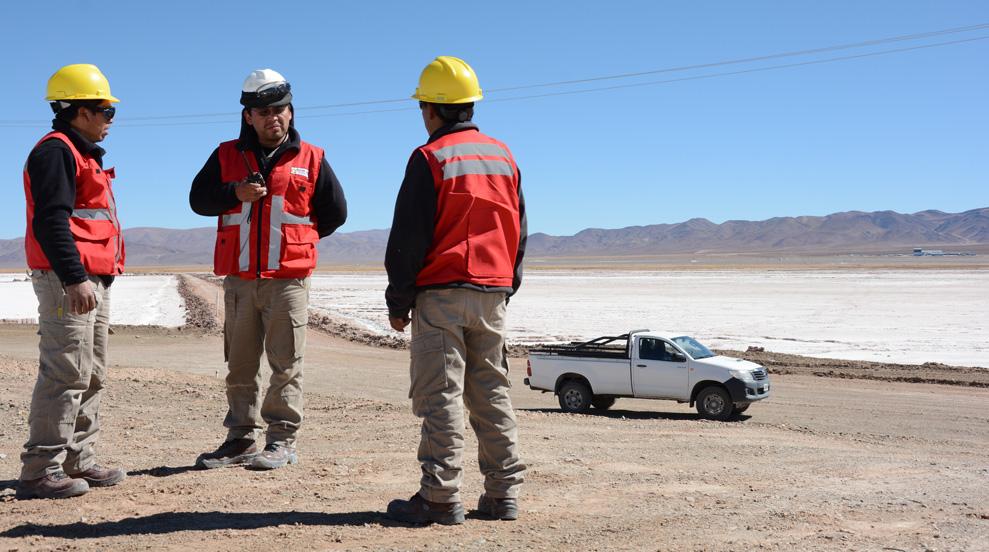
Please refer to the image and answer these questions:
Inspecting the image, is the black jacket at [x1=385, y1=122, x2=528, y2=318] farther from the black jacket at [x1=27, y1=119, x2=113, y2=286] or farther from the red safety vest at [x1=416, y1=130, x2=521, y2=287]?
the black jacket at [x1=27, y1=119, x2=113, y2=286]

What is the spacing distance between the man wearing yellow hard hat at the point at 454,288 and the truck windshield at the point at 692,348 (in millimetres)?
10497

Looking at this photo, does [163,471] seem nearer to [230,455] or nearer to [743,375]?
[230,455]

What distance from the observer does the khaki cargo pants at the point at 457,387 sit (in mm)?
4848

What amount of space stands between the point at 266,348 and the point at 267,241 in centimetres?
71

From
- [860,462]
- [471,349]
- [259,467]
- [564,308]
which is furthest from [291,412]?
Answer: [564,308]

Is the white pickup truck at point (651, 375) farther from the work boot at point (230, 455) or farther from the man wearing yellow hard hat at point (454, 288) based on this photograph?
the man wearing yellow hard hat at point (454, 288)

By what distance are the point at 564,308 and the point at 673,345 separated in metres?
29.8

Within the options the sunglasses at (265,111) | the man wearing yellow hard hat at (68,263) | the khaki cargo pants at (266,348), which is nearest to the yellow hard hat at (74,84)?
the man wearing yellow hard hat at (68,263)

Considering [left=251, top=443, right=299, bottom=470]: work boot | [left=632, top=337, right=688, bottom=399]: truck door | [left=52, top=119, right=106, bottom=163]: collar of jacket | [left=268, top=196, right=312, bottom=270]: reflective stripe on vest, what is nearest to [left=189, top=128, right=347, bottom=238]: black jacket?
[left=268, top=196, right=312, bottom=270]: reflective stripe on vest

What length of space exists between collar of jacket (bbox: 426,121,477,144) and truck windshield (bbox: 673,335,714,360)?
10719 mm

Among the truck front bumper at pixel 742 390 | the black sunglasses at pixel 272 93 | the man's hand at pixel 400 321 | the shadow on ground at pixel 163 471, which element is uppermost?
the black sunglasses at pixel 272 93

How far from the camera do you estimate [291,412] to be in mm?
6176

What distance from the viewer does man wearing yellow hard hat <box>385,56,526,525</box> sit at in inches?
190

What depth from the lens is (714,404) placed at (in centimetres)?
1474
